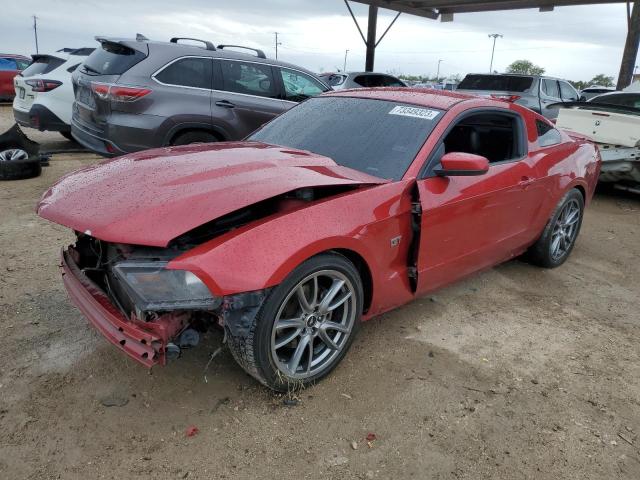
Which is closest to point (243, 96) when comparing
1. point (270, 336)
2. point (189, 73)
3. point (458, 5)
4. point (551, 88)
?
point (189, 73)

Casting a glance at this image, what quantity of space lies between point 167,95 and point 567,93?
34.4 ft

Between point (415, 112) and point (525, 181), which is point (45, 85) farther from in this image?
point (525, 181)

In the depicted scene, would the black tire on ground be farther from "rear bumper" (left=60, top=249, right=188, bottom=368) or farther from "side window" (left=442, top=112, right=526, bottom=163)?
"side window" (left=442, top=112, right=526, bottom=163)

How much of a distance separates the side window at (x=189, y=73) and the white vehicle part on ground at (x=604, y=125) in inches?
200

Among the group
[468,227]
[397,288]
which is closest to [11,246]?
[397,288]

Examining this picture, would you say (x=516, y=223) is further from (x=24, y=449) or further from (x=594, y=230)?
(x=24, y=449)

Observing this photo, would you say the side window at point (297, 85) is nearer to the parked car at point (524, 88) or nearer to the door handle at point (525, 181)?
the door handle at point (525, 181)

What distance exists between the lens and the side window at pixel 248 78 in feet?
20.6

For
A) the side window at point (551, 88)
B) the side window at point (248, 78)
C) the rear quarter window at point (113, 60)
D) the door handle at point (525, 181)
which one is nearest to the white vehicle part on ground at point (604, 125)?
the door handle at point (525, 181)

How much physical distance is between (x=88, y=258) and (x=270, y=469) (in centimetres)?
163

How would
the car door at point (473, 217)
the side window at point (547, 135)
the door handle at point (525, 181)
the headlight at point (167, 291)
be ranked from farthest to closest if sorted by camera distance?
the side window at point (547, 135), the door handle at point (525, 181), the car door at point (473, 217), the headlight at point (167, 291)

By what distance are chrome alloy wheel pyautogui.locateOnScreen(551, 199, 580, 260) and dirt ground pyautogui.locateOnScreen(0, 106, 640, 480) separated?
0.88 metres

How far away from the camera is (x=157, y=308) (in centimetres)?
215

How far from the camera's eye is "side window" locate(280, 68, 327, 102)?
6809 millimetres
